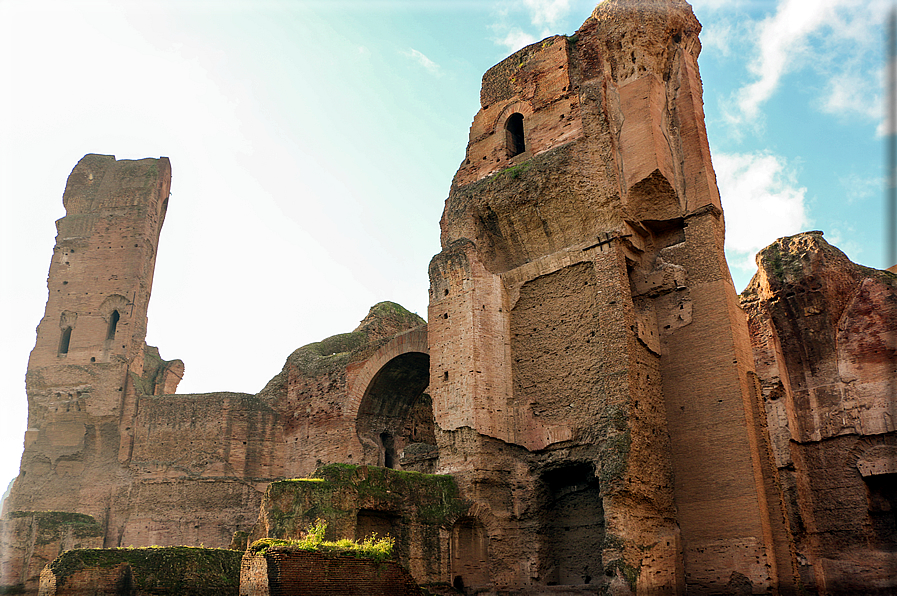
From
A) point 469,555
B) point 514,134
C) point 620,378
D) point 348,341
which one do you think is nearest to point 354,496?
point 469,555

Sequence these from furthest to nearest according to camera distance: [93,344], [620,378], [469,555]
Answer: [93,344] < [469,555] < [620,378]

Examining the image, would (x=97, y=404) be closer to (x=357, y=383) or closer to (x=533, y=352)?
(x=357, y=383)

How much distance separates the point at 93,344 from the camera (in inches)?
736

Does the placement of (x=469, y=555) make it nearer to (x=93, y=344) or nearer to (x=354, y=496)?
(x=354, y=496)

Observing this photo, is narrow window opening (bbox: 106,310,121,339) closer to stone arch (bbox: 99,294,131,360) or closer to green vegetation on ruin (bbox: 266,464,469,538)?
stone arch (bbox: 99,294,131,360)

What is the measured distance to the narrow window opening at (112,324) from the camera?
62.3 ft

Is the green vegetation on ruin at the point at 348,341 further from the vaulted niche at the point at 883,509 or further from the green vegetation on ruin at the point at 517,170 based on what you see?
the vaulted niche at the point at 883,509

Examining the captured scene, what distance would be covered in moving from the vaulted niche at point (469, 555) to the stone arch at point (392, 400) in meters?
4.45

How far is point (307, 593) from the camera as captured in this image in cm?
784

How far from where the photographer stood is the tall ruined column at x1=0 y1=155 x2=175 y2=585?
57.1ft

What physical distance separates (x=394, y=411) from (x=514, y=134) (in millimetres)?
6596

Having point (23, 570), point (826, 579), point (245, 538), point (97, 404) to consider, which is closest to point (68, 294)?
point (97, 404)

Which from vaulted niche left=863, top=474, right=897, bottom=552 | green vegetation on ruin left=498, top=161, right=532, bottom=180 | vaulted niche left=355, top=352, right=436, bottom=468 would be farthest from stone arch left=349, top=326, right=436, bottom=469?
vaulted niche left=863, top=474, right=897, bottom=552

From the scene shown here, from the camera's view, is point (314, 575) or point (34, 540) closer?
point (314, 575)
